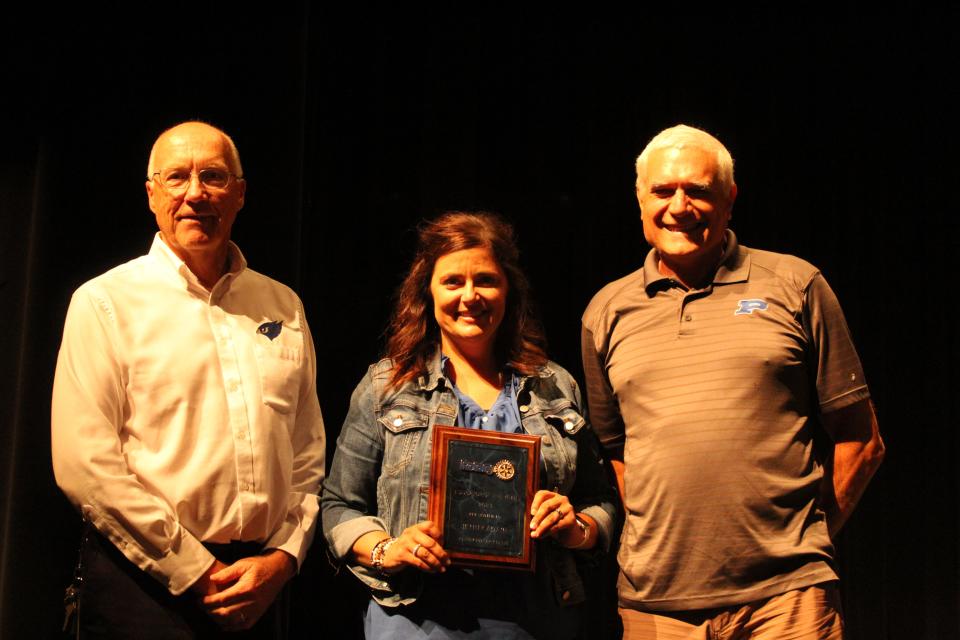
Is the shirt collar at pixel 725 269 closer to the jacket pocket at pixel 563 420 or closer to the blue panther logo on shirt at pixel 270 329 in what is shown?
the jacket pocket at pixel 563 420

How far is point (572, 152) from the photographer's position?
392 cm

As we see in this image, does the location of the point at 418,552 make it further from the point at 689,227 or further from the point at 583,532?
the point at 689,227

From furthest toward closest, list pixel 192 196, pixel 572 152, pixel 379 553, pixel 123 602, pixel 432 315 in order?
pixel 572 152 → pixel 432 315 → pixel 192 196 → pixel 379 553 → pixel 123 602

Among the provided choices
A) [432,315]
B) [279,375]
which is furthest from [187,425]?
[432,315]

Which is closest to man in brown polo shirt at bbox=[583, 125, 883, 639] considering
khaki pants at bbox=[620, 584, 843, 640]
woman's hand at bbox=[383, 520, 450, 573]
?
khaki pants at bbox=[620, 584, 843, 640]

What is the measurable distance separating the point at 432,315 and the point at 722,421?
879 millimetres

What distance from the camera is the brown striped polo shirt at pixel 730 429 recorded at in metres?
2.56

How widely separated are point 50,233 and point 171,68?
0.72 meters

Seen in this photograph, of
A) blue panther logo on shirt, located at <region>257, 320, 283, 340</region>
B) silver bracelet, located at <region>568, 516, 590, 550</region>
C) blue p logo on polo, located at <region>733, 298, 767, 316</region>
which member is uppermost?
blue p logo on polo, located at <region>733, 298, 767, 316</region>

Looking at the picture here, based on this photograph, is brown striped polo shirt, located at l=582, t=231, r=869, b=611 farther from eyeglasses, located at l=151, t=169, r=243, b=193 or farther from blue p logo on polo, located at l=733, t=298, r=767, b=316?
eyeglasses, located at l=151, t=169, r=243, b=193

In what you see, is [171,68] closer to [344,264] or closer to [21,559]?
[344,264]

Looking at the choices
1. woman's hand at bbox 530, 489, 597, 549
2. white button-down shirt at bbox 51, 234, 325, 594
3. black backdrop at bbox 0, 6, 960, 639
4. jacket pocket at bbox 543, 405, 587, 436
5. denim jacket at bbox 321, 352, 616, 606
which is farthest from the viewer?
black backdrop at bbox 0, 6, 960, 639

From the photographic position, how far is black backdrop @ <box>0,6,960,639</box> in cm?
360

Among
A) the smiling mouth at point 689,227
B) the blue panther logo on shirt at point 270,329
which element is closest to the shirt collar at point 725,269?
the smiling mouth at point 689,227
